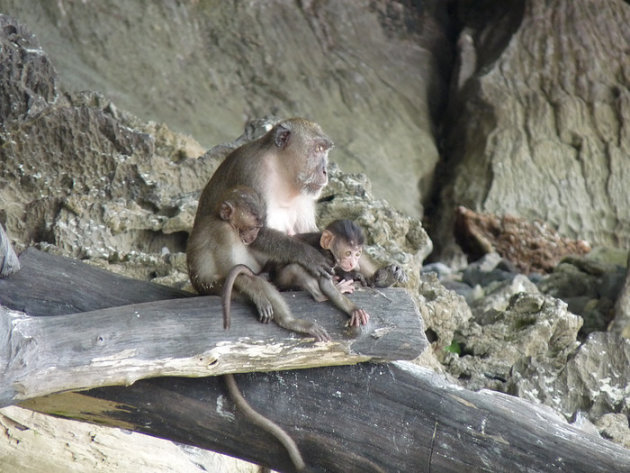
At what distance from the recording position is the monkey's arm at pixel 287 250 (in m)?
4.21

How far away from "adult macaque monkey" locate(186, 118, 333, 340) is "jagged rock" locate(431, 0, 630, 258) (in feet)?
22.4

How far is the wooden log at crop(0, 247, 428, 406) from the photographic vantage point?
10.9ft

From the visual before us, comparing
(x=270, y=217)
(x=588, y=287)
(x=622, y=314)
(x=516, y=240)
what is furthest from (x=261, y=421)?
(x=516, y=240)

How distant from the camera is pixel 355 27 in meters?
12.5

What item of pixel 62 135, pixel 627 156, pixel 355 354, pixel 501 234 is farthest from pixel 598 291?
pixel 355 354

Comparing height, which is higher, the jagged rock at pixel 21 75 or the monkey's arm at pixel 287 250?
the jagged rock at pixel 21 75

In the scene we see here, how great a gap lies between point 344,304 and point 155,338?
0.79 metres

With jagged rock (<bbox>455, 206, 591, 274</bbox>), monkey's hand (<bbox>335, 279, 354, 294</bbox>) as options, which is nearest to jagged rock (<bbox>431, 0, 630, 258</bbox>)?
jagged rock (<bbox>455, 206, 591, 274</bbox>)

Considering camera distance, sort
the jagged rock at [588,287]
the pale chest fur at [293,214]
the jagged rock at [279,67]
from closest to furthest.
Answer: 1. the pale chest fur at [293,214]
2. the jagged rock at [588,287]
3. the jagged rock at [279,67]

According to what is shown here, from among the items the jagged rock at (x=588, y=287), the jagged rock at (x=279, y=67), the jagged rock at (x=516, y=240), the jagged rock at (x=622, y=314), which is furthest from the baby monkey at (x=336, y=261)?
the jagged rock at (x=516, y=240)

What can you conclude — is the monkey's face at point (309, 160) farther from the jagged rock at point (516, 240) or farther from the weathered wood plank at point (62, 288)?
the jagged rock at point (516, 240)

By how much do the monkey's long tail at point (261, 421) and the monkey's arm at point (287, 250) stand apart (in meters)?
0.68

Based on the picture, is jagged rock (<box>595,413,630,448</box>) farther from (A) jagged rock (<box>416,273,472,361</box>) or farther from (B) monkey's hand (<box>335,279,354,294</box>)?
(B) monkey's hand (<box>335,279,354,294</box>)

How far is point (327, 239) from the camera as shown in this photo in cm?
439
